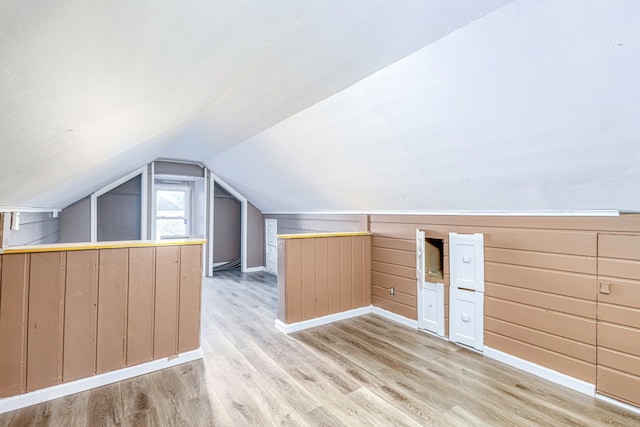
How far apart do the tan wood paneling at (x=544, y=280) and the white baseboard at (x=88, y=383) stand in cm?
278

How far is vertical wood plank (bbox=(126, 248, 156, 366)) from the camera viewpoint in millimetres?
2482

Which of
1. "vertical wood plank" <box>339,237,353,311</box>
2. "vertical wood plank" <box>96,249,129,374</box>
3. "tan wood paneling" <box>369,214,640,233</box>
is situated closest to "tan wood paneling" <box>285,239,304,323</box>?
"vertical wood plank" <box>339,237,353,311</box>

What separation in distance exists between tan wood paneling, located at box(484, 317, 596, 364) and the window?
5.86 metres

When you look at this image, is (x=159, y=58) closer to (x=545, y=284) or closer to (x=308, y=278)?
(x=308, y=278)

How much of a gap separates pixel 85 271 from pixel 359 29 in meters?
2.45

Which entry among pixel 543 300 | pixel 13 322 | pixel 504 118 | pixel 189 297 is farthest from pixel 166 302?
pixel 543 300

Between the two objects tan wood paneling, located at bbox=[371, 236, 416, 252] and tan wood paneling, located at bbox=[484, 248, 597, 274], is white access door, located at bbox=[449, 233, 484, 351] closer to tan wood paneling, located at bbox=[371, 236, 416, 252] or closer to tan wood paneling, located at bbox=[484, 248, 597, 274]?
tan wood paneling, located at bbox=[484, 248, 597, 274]

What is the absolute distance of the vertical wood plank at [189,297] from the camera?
271 cm

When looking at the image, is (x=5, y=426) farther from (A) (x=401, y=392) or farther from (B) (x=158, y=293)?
(A) (x=401, y=392)

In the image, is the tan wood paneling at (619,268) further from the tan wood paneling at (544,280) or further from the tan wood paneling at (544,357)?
the tan wood paneling at (544,357)

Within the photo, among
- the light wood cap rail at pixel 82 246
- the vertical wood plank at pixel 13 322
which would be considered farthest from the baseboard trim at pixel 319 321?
the vertical wood plank at pixel 13 322

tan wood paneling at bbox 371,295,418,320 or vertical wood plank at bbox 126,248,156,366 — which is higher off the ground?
vertical wood plank at bbox 126,248,156,366

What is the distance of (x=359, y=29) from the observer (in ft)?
5.14

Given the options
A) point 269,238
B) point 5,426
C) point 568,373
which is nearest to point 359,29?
point 568,373
